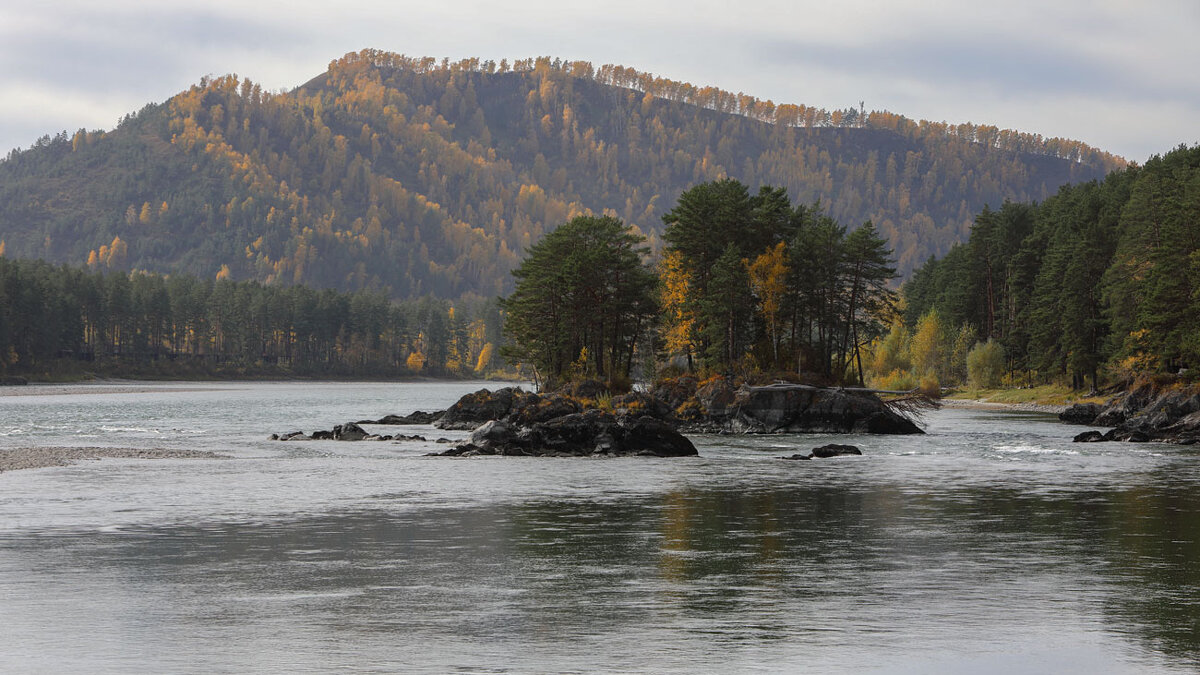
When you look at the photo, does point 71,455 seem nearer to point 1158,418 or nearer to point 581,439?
point 581,439

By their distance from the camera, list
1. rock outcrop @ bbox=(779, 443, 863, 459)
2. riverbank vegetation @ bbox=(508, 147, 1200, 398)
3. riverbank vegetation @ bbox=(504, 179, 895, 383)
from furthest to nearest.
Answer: riverbank vegetation @ bbox=(504, 179, 895, 383) < riverbank vegetation @ bbox=(508, 147, 1200, 398) < rock outcrop @ bbox=(779, 443, 863, 459)

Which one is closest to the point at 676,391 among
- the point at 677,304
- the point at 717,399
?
the point at 717,399

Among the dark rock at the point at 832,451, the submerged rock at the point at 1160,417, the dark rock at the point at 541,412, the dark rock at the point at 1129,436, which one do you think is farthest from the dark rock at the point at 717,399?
the submerged rock at the point at 1160,417

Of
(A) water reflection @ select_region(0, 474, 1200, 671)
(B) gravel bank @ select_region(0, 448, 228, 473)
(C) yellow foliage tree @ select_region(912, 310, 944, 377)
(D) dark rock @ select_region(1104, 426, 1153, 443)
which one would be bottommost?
(B) gravel bank @ select_region(0, 448, 228, 473)

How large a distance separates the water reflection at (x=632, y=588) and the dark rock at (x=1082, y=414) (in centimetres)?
6274

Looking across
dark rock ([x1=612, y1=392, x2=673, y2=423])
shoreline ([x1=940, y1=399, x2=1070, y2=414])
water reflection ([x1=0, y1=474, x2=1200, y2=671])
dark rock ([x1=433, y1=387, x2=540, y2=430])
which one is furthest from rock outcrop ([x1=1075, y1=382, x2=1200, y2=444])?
dark rock ([x1=433, y1=387, x2=540, y2=430])

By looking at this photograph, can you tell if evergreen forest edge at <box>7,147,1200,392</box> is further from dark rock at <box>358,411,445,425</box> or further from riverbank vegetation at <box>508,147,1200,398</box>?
dark rock at <box>358,411,445,425</box>

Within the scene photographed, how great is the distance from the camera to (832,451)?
6006 centimetres

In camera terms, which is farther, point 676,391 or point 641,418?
point 676,391

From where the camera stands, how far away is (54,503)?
35000mm

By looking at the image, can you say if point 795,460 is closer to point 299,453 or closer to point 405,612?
point 299,453

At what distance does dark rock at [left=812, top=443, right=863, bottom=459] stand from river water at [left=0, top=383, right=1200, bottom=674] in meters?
8.97

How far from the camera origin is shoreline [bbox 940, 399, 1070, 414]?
115838 millimetres

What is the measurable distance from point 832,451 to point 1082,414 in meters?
43.4
